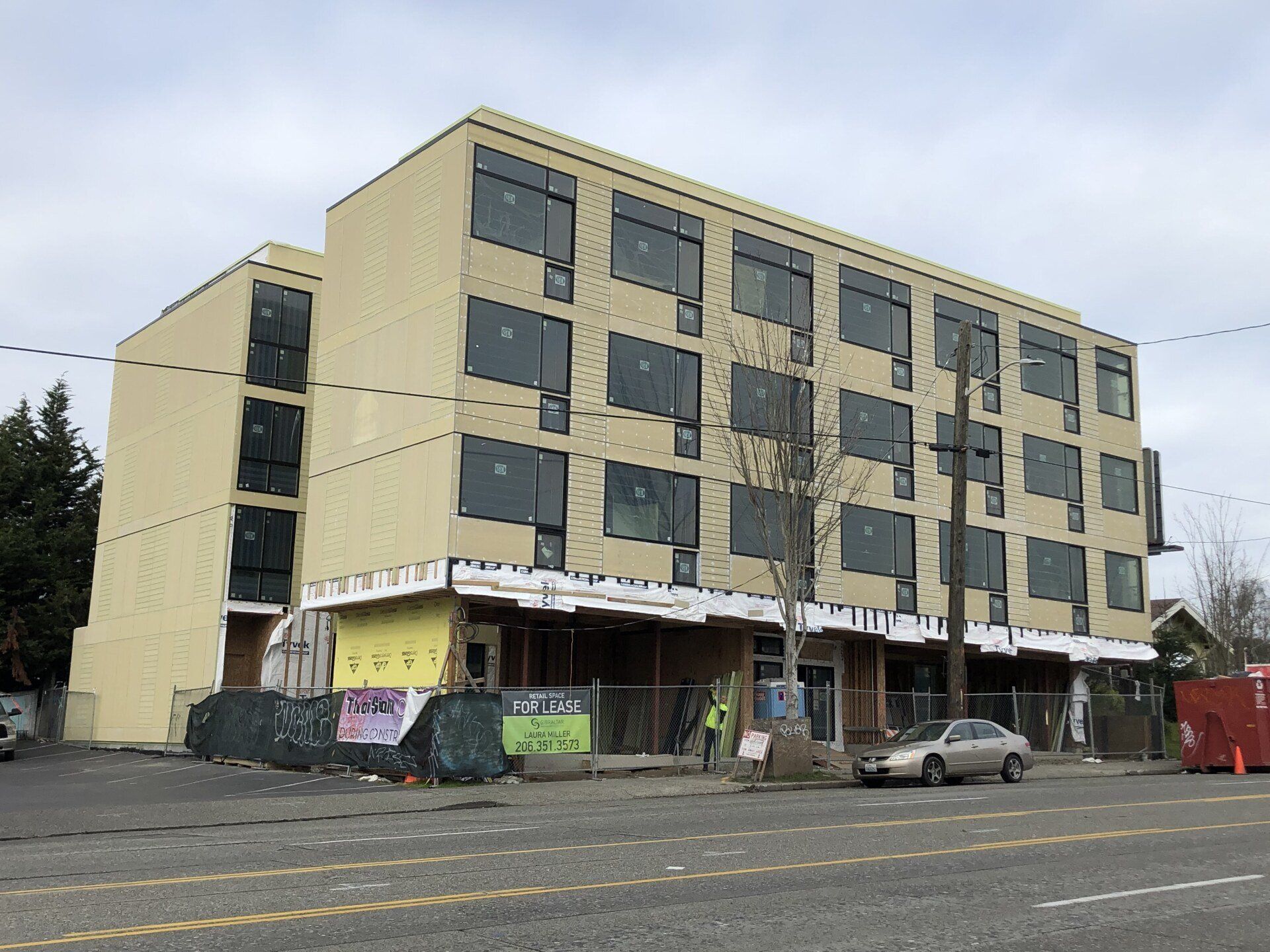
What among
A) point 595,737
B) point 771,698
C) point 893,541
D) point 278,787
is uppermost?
point 893,541

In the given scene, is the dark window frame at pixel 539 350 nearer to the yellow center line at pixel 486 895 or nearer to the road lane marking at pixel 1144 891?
the yellow center line at pixel 486 895

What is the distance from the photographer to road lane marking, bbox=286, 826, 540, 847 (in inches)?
535

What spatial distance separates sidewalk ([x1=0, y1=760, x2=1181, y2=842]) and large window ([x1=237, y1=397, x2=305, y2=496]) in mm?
11209

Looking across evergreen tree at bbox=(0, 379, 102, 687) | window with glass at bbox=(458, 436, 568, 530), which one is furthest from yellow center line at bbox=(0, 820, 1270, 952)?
evergreen tree at bbox=(0, 379, 102, 687)

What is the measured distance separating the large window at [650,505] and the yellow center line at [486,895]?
16.0 meters

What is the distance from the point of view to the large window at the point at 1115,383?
133 ft

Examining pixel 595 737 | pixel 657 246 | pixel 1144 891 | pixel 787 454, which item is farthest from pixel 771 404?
pixel 1144 891

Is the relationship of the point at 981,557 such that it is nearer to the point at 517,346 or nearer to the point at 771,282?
the point at 771,282

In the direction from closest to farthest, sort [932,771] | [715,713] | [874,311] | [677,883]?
[677,883], [932,771], [715,713], [874,311]

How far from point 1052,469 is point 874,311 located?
8.63m

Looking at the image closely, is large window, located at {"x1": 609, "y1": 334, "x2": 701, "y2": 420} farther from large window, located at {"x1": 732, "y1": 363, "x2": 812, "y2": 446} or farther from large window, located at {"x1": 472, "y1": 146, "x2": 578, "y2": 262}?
large window, located at {"x1": 472, "y1": 146, "x2": 578, "y2": 262}

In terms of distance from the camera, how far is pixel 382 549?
27.3 metres

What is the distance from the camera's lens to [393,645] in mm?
27938

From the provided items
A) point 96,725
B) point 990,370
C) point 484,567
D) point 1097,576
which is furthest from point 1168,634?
point 96,725
